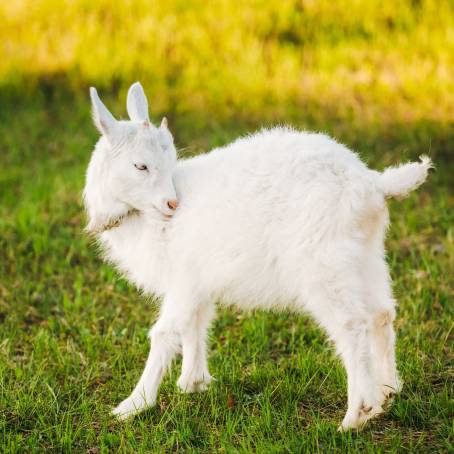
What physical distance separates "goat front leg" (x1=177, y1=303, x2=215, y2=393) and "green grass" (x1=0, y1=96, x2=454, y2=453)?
0.26ft

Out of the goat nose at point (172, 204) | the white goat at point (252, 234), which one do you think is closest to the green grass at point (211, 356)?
the white goat at point (252, 234)

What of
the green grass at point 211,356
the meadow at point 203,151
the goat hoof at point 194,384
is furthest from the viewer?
the goat hoof at point 194,384

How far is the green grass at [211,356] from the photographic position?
3773 mm

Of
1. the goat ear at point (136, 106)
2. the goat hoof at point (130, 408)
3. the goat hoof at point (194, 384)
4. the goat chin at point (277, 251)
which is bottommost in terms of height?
the goat hoof at point (194, 384)

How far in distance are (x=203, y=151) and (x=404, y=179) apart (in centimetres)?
409

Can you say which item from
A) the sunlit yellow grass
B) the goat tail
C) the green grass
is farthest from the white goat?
the sunlit yellow grass

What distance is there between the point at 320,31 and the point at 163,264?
6081 mm

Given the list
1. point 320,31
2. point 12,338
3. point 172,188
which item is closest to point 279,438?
point 172,188

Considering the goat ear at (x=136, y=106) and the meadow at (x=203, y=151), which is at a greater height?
the goat ear at (x=136, y=106)

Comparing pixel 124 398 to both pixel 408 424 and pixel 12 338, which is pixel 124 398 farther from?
pixel 408 424

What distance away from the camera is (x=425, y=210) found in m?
6.58

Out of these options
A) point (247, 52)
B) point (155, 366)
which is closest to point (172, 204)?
point (155, 366)

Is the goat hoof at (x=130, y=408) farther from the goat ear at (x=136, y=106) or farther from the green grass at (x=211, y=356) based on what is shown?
the goat ear at (x=136, y=106)

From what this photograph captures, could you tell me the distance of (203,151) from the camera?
298 inches
